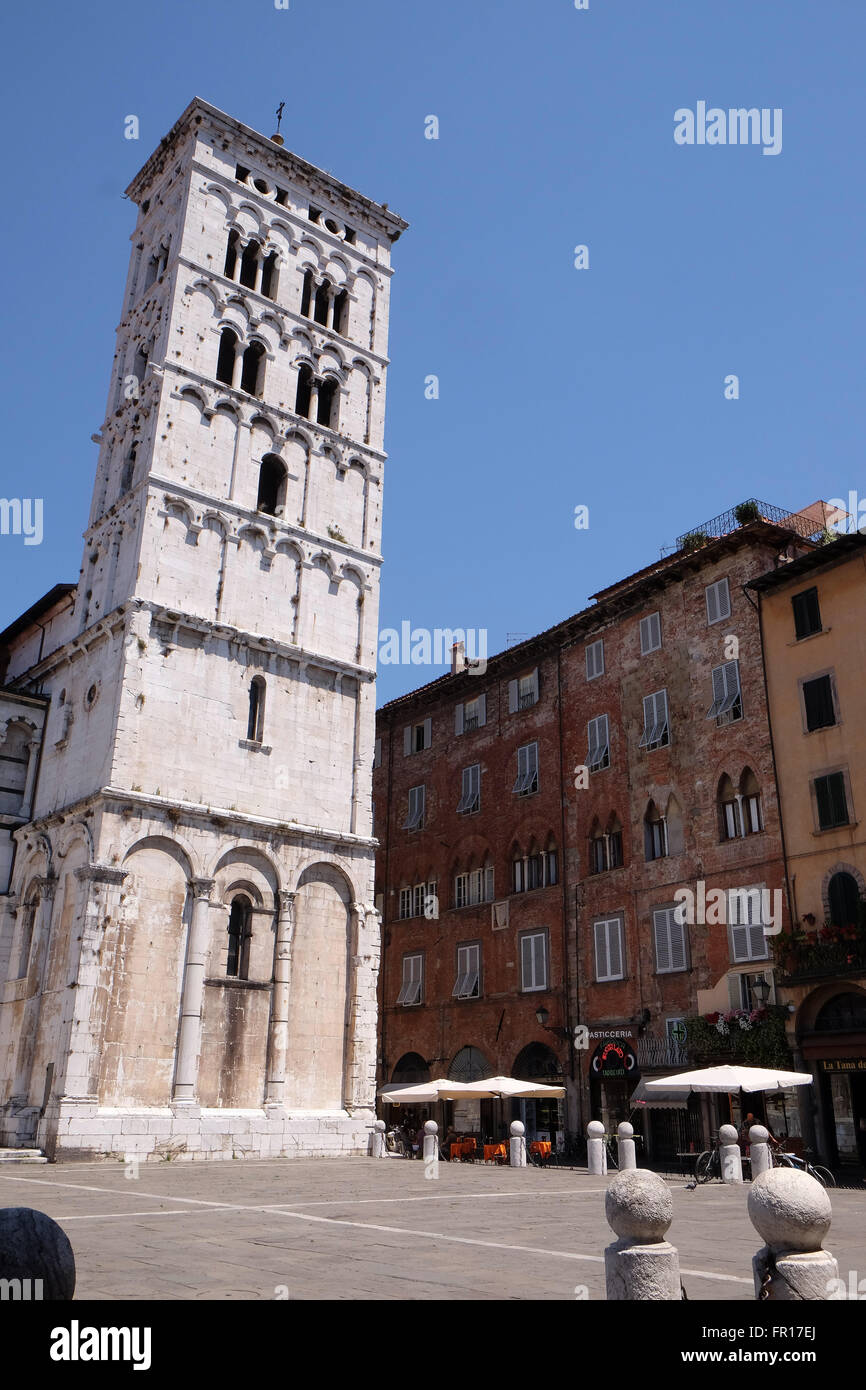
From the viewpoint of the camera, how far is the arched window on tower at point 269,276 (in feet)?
117

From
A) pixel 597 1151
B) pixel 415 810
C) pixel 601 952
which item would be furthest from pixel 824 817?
pixel 415 810

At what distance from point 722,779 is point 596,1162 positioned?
40.4 ft

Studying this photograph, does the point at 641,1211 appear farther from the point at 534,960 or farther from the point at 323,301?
the point at 323,301

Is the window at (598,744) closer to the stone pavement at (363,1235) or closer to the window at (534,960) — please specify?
the window at (534,960)

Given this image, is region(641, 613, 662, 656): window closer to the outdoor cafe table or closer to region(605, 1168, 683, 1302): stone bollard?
the outdoor cafe table

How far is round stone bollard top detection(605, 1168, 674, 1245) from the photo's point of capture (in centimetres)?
619

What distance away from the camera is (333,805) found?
3117cm

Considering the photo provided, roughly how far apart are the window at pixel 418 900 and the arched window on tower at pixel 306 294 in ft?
72.7

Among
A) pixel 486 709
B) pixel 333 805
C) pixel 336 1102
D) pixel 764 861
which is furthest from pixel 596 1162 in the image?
pixel 486 709

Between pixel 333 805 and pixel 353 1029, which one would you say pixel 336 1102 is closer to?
pixel 353 1029

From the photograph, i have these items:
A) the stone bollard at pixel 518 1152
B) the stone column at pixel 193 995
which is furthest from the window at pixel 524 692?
the stone column at pixel 193 995

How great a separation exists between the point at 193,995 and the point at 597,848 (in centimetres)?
1555

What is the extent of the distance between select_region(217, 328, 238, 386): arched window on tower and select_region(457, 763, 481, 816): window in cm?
1775

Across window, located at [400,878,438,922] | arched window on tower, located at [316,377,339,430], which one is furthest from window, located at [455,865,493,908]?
arched window on tower, located at [316,377,339,430]
